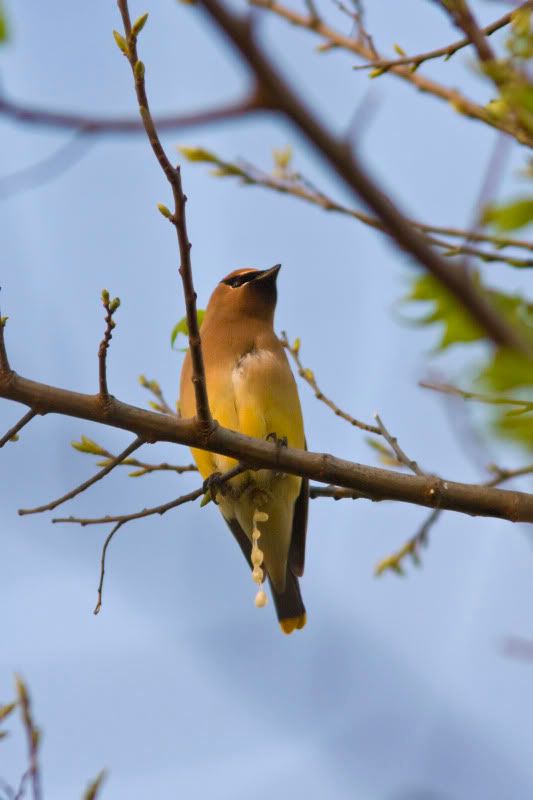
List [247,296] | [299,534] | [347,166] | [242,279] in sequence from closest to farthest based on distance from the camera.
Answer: [347,166] < [299,534] < [247,296] < [242,279]

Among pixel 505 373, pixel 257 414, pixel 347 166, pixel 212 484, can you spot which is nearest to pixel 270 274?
pixel 257 414

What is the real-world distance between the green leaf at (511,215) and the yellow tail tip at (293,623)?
430 cm

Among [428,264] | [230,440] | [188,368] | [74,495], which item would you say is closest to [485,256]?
[230,440]

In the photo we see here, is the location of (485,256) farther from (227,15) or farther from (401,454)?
(227,15)

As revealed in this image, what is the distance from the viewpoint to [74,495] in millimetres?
3627

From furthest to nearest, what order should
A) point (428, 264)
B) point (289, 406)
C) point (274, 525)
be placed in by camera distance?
point (274, 525) → point (289, 406) → point (428, 264)

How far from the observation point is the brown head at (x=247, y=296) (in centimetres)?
609

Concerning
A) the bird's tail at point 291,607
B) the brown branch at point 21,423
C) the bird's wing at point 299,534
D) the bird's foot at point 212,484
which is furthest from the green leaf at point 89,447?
the bird's tail at point 291,607

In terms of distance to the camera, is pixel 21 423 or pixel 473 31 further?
pixel 21 423

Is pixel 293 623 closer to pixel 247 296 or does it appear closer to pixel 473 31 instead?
pixel 247 296

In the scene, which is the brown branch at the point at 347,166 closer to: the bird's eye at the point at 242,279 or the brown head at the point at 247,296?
the brown head at the point at 247,296

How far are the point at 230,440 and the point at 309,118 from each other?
8.36 ft

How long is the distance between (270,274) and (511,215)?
164 inches

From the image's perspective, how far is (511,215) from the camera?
88.5 inches
